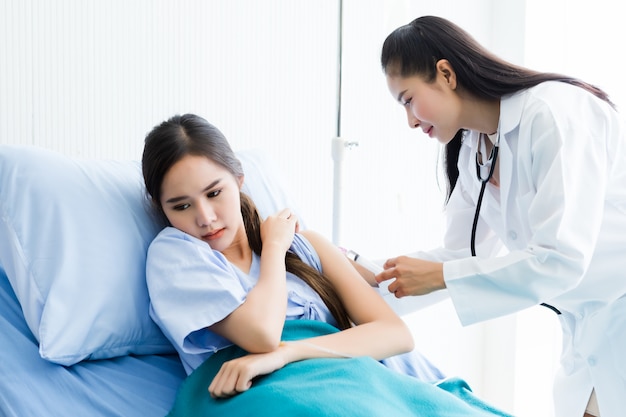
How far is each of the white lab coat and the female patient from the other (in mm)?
249

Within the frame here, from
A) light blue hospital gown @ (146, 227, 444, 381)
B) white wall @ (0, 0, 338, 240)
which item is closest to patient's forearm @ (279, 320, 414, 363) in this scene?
light blue hospital gown @ (146, 227, 444, 381)

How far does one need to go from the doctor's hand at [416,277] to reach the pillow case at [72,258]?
0.52 m

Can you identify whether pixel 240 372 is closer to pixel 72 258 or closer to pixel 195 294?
pixel 195 294

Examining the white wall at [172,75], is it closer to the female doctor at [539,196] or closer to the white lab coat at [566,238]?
the female doctor at [539,196]

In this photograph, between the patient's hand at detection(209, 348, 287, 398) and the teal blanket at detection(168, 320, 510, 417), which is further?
the patient's hand at detection(209, 348, 287, 398)

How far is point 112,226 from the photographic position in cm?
145

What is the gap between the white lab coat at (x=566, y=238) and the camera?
138cm

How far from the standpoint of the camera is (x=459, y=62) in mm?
1539

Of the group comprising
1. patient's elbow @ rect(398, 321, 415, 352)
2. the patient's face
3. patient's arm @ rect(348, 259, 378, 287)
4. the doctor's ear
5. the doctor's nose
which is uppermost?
the doctor's ear

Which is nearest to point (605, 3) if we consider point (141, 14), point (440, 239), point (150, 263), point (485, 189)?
point (440, 239)

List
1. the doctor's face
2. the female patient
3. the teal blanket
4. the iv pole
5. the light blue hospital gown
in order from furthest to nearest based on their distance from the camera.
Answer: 1. the iv pole
2. the doctor's face
3. the light blue hospital gown
4. the female patient
5. the teal blanket

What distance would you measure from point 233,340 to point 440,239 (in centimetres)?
185

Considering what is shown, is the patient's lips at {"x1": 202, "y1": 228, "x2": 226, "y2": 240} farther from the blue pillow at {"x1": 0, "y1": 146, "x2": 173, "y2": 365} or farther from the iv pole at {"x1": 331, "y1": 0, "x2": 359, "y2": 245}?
the iv pole at {"x1": 331, "y1": 0, "x2": 359, "y2": 245}

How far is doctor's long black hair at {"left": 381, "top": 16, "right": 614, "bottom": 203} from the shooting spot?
1541 mm
